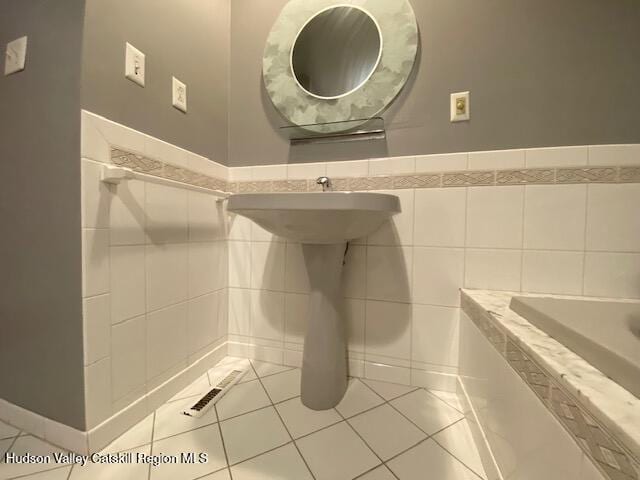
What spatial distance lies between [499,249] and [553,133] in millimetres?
452

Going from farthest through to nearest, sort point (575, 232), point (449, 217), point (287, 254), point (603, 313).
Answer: point (287, 254) → point (449, 217) → point (575, 232) → point (603, 313)

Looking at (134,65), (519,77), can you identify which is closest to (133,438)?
(134,65)

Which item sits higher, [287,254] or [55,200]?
[55,200]

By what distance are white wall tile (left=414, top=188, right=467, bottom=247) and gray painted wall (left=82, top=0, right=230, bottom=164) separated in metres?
0.95

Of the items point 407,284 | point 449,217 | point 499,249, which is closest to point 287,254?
point 407,284

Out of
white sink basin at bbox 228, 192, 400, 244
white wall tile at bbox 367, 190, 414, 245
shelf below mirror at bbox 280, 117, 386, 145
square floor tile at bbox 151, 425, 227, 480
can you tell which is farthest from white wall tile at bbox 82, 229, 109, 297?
white wall tile at bbox 367, 190, 414, 245

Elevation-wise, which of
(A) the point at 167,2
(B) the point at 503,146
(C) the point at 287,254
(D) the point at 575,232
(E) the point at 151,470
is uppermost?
(A) the point at 167,2

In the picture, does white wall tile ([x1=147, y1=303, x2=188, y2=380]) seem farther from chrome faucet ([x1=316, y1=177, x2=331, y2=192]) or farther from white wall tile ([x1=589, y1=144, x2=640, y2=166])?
white wall tile ([x1=589, y1=144, x2=640, y2=166])

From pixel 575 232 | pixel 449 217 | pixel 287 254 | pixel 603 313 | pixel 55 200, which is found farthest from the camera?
pixel 287 254

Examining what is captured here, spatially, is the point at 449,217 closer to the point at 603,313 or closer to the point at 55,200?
the point at 603,313

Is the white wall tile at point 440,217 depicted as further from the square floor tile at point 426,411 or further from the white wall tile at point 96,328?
the white wall tile at point 96,328

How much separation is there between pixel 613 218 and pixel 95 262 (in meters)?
1.65

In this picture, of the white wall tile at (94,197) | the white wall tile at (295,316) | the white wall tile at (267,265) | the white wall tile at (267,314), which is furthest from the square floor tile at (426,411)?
the white wall tile at (94,197)

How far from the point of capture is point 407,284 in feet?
3.53
